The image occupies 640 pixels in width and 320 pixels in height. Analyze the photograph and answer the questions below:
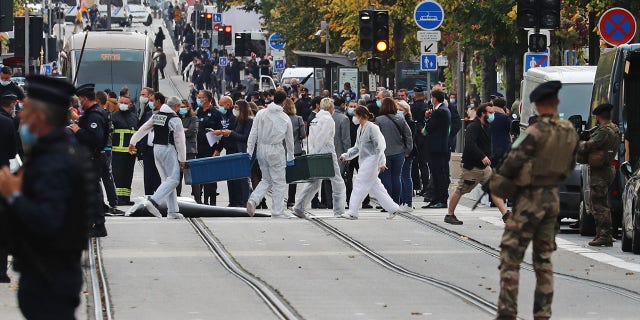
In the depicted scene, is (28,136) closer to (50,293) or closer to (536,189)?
(50,293)

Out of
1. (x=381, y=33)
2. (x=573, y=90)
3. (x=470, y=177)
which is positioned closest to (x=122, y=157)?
(x=470, y=177)

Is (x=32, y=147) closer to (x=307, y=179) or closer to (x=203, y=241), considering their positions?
(x=203, y=241)

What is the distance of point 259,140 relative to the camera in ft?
74.4

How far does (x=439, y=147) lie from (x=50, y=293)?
1800 cm

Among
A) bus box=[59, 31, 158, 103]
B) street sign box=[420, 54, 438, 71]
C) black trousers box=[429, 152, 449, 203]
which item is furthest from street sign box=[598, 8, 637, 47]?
bus box=[59, 31, 158, 103]

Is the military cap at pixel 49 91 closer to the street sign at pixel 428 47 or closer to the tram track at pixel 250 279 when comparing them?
the tram track at pixel 250 279

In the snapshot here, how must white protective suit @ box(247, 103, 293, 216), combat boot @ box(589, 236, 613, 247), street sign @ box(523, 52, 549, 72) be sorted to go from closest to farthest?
combat boot @ box(589, 236, 613, 247)
white protective suit @ box(247, 103, 293, 216)
street sign @ box(523, 52, 549, 72)

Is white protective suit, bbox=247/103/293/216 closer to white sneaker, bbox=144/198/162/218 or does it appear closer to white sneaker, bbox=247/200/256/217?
white sneaker, bbox=247/200/256/217

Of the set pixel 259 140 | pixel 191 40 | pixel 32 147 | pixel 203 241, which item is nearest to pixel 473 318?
pixel 32 147

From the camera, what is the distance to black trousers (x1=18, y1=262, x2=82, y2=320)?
25.8 ft

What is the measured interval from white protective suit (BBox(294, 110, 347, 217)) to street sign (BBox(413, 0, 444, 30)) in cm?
1034

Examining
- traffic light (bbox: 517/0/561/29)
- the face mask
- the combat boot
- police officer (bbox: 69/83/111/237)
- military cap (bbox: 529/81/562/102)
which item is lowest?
the combat boot

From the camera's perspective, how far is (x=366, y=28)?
3494 cm

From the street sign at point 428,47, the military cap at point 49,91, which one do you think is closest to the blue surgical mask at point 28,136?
the military cap at point 49,91
